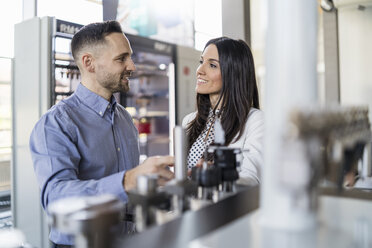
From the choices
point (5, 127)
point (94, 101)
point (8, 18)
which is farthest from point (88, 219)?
point (8, 18)

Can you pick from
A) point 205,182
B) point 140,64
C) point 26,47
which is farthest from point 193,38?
point 205,182

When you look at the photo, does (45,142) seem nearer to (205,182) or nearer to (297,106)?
(205,182)

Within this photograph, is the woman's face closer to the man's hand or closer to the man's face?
the man's face

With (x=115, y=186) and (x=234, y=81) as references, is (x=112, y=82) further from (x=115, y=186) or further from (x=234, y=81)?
(x=115, y=186)

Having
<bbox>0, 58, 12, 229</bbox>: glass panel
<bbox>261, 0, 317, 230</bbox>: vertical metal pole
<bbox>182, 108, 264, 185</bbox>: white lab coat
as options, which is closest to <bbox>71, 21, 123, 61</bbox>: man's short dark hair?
<bbox>182, 108, 264, 185</bbox>: white lab coat

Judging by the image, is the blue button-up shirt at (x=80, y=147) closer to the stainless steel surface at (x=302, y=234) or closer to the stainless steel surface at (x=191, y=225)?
the stainless steel surface at (x=191, y=225)

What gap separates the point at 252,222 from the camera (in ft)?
2.10

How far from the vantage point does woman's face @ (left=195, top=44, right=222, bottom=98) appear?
6.20ft

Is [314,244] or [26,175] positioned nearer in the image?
[314,244]

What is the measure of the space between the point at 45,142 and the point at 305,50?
1160 mm

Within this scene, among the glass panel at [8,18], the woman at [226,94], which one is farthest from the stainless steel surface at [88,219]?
the glass panel at [8,18]

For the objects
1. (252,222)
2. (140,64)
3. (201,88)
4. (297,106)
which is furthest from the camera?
(140,64)

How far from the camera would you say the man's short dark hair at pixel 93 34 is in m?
1.83

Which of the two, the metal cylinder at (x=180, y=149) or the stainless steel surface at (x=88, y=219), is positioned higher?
the metal cylinder at (x=180, y=149)
